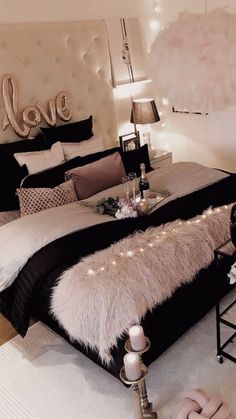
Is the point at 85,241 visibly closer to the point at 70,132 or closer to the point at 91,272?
the point at 91,272

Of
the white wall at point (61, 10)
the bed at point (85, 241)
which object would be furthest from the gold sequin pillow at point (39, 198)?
the white wall at point (61, 10)

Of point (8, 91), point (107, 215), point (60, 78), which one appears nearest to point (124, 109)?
point (60, 78)

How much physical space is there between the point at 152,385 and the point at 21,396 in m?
0.71

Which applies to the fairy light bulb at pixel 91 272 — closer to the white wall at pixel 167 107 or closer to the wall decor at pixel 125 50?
the white wall at pixel 167 107

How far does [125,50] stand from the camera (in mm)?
4070

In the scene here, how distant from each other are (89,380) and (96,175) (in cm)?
156

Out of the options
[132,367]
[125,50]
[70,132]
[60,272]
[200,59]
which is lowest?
[132,367]

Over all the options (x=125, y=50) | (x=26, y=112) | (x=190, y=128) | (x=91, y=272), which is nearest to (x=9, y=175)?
(x=26, y=112)

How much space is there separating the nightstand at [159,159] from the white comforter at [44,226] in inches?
39.4

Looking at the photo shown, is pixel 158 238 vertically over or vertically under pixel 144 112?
under

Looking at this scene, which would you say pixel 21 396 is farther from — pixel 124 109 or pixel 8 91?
pixel 124 109

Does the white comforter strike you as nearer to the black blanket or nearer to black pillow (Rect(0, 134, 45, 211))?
the black blanket

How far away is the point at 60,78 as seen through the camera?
3.51 m

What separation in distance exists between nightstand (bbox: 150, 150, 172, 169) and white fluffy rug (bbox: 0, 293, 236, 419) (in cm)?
200
